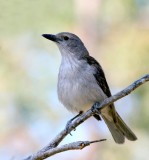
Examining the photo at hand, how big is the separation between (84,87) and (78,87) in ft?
0.20

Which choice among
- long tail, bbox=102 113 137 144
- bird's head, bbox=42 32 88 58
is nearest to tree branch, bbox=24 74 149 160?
long tail, bbox=102 113 137 144

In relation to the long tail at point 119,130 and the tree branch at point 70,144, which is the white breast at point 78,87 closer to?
the long tail at point 119,130

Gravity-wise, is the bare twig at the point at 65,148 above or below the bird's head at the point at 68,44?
below

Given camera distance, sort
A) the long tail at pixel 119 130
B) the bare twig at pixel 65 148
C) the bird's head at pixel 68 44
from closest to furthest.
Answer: the bare twig at pixel 65 148, the long tail at pixel 119 130, the bird's head at pixel 68 44

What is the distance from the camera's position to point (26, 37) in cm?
705

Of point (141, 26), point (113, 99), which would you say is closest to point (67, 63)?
point (113, 99)

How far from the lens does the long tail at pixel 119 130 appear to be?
5.27 meters

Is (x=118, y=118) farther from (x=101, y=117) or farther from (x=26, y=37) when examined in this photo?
(x=26, y=37)

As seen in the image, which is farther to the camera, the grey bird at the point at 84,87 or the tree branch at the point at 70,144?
the grey bird at the point at 84,87

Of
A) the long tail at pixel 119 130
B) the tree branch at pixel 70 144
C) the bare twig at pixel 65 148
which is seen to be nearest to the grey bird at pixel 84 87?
the long tail at pixel 119 130

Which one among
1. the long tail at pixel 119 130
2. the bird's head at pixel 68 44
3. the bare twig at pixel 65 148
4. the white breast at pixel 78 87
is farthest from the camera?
the bird's head at pixel 68 44

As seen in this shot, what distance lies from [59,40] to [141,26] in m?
2.00

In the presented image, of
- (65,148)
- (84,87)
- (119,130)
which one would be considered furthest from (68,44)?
(65,148)

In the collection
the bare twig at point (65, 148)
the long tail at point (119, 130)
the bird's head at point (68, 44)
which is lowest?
the bare twig at point (65, 148)
